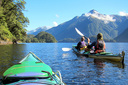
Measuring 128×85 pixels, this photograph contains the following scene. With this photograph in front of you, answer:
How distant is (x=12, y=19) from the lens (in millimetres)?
50781

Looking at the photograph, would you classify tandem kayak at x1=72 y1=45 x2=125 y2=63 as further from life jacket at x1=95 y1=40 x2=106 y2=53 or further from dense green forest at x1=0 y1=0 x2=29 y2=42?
dense green forest at x1=0 y1=0 x2=29 y2=42

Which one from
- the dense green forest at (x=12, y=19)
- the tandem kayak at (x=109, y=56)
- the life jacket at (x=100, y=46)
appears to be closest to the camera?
the tandem kayak at (x=109, y=56)

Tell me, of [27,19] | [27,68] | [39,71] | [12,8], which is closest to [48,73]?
[39,71]

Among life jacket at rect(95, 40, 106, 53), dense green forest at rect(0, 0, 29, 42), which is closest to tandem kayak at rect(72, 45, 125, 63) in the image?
life jacket at rect(95, 40, 106, 53)

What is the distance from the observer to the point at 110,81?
8.17m

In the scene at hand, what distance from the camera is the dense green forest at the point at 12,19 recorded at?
46894 mm

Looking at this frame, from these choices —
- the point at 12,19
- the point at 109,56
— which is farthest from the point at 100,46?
the point at 12,19

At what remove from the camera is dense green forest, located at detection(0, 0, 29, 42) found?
154ft

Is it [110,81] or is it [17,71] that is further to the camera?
[110,81]

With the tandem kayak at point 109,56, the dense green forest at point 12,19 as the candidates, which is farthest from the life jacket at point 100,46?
the dense green forest at point 12,19

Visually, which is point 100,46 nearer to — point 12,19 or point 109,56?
point 109,56

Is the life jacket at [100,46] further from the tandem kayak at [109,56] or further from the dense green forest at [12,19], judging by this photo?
the dense green forest at [12,19]

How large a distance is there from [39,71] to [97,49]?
43.4ft

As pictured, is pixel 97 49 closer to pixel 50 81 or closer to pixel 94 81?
pixel 94 81
